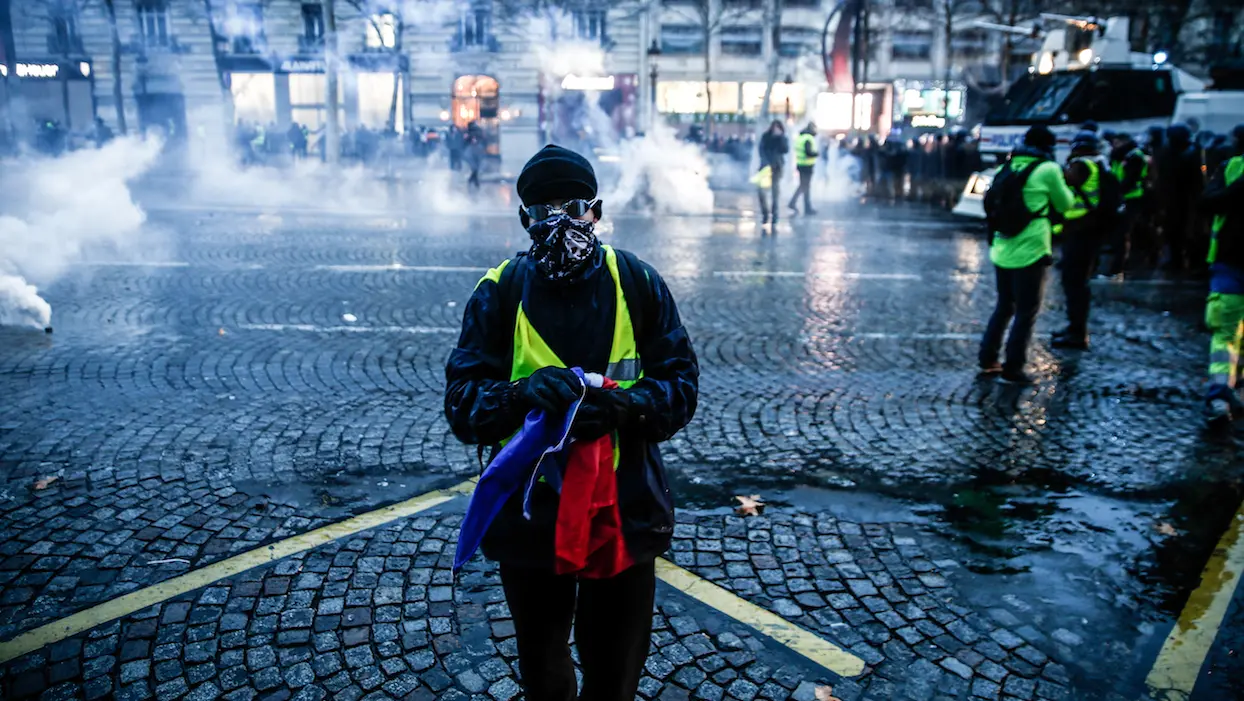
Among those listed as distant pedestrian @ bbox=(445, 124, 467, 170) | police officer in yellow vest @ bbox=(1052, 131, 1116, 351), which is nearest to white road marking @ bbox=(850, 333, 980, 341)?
police officer in yellow vest @ bbox=(1052, 131, 1116, 351)

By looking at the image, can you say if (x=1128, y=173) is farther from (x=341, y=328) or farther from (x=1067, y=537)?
(x=341, y=328)

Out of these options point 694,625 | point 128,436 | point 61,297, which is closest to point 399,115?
point 61,297

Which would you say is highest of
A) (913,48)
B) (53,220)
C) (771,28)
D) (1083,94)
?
(771,28)

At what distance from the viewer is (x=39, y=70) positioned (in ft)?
108

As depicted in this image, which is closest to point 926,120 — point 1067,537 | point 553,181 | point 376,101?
point 376,101

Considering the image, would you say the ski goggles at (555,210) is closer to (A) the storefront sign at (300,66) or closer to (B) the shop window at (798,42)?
(A) the storefront sign at (300,66)

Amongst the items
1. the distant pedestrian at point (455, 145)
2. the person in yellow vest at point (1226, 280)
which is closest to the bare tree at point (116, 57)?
the distant pedestrian at point (455, 145)

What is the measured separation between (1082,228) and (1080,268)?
1.13ft

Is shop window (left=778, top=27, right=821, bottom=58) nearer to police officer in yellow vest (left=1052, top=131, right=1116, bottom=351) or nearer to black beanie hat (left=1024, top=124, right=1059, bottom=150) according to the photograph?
police officer in yellow vest (left=1052, top=131, right=1116, bottom=351)

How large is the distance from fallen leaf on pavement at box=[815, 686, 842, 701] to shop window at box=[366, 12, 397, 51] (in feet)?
101

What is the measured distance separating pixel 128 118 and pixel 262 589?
4349cm

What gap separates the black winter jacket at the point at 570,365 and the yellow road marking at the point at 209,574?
6.54 feet

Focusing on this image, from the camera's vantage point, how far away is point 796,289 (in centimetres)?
1032

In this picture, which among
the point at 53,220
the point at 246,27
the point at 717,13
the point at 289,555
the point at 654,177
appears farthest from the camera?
the point at 717,13
